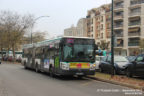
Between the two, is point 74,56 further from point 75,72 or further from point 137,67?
point 137,67

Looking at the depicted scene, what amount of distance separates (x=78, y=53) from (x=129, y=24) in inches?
2124

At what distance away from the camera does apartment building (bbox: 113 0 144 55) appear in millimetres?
61781

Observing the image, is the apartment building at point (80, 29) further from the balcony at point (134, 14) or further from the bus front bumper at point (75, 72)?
the bus front bumper at point (75, 72)

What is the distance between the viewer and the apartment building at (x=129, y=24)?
6178 centimetres

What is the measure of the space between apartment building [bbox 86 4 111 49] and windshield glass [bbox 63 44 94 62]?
2242 inches

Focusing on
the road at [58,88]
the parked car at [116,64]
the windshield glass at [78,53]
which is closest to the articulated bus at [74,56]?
the windshield glass at [78,53]

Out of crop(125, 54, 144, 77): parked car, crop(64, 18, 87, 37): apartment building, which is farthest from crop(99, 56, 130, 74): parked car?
crop(64, 18, 87, 37): apartment building

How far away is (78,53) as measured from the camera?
557 inches

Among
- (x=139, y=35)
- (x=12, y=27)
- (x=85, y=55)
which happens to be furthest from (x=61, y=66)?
(x=139, y=35)

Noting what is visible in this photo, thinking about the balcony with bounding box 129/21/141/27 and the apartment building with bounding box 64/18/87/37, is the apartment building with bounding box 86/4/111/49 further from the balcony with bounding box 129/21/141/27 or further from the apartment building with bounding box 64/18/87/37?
the balcony with bounding box 129/21/141/27

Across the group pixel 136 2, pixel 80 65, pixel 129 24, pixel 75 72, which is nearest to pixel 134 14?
pixel 129 24

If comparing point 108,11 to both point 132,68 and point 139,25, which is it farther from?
point 132,68

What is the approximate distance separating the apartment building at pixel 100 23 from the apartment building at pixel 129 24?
5114mm

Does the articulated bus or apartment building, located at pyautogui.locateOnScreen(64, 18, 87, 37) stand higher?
apartment building, located at pyautogui.locateOnScreen(64, 18, 87, 37)
